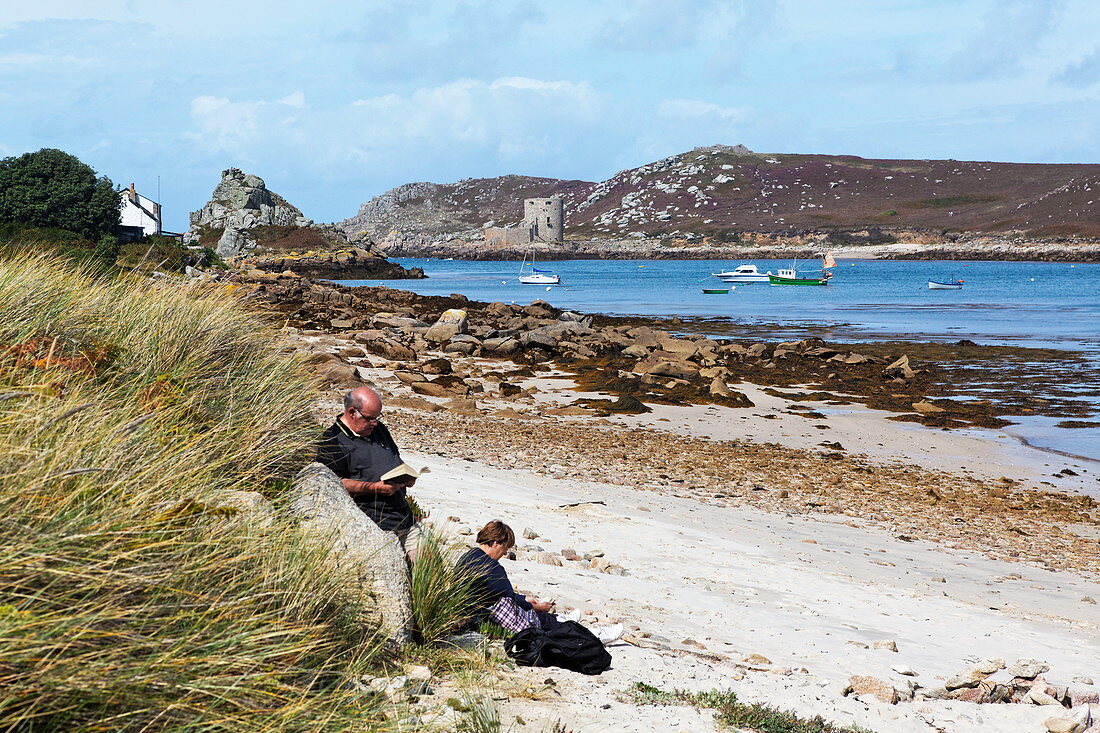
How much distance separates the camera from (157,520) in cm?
407

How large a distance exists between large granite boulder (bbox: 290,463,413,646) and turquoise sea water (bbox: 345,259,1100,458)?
16117 millimetres

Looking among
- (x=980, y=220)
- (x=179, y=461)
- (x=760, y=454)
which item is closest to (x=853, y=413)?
(x=760, y=454)

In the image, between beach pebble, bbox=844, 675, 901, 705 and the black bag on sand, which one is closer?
the black bag on sand

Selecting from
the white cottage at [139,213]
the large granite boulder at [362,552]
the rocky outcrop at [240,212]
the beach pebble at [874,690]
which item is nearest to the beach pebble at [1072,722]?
the beach pebble at [874,690]

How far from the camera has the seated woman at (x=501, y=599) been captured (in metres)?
5.97

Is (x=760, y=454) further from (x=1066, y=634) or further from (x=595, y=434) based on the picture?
(x=1066, y=634)

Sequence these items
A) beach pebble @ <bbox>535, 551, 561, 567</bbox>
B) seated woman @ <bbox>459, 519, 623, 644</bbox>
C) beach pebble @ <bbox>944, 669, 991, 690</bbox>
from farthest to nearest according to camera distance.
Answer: beach pebble @ <bbox>535, 551, 561, 567</bbox>, beach pebble @ <bbox>944, 669, 991, 690</bbox>, seated woman @ <bbox>459, 519, 623, 644</bbox>

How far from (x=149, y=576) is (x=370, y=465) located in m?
3.05

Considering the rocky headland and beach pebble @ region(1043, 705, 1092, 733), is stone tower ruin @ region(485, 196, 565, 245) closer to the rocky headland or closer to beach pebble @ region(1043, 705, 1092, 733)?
the rocky headland

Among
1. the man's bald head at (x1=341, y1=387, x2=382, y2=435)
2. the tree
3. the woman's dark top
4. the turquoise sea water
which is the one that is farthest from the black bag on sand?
the tree

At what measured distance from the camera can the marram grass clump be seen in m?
3.23

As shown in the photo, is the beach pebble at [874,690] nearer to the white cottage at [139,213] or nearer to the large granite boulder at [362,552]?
the large granite boulder at [362,552]

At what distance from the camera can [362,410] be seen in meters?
6.82

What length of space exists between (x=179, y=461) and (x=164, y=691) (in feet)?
6.17
